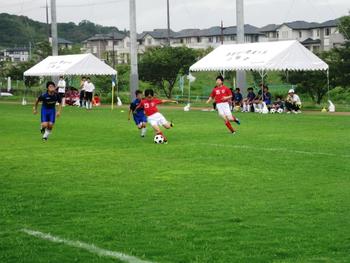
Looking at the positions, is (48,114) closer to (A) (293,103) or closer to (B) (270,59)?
(B) (270,59)

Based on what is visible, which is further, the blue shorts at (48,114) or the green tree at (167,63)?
the green tree at (167,63)

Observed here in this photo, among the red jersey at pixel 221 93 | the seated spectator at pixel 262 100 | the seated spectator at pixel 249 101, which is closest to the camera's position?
the red jersey at pixel 221 93

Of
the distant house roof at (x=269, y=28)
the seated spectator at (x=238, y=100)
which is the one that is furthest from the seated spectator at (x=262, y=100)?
the distant house roof at (x=269, y=28)

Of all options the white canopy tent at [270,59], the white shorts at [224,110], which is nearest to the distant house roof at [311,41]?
the white canopy tent at [270,59]

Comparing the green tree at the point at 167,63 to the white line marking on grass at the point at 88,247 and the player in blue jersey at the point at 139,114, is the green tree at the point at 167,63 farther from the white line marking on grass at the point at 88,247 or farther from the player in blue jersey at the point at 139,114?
the white line marking on grass at the point at 88,247

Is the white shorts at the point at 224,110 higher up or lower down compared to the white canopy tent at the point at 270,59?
lower down

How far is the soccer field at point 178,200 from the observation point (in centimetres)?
741

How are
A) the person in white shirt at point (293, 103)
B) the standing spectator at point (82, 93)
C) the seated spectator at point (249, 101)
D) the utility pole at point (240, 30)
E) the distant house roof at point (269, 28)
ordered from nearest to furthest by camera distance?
the person in white shirt at point (293, 103) → the seated spectator at point (249, 101) → the utility pole at point (240, 30) → the standing spectator at point (82, 93) → the distant house roof at point (269, 28)

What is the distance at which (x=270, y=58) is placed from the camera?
32375 mm

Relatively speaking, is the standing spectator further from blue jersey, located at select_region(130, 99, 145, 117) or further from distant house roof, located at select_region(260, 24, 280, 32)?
distant house roof, located at select_region(260, 24, 280, 32)

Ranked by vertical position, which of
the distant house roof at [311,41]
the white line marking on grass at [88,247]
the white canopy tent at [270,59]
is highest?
the distant house roof at [311,41]

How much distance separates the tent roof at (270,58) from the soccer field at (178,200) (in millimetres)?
12719

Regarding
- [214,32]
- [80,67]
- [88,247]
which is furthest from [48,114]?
[214,32]

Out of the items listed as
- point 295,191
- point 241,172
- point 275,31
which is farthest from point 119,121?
point 275,31
